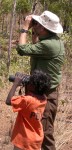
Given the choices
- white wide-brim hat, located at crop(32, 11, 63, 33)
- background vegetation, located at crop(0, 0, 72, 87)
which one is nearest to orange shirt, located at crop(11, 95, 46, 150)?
white wide-brim hat, located at crop(32, 11, 63, 33)

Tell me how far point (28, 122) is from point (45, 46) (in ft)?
2.36

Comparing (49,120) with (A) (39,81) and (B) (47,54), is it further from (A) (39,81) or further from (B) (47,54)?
(A) (39,81)

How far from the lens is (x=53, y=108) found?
383 centimetres

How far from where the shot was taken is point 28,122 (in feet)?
10.6

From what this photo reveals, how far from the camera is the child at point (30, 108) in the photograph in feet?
10.3

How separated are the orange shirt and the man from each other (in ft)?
1.62

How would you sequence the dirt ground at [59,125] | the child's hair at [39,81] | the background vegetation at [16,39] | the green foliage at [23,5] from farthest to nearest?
the green foliage at [23,5] → the background vegetation at [16,39] → the dirt ground at [59,125] → the child's hair at [39,81]

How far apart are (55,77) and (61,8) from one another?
1433cm

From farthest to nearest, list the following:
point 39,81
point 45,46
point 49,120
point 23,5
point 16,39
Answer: point 23,5
point 16,39
point 49,120
point 45,46
point 39,81

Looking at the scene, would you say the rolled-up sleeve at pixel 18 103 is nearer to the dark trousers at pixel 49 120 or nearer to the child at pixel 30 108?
the child at pixel 30 108

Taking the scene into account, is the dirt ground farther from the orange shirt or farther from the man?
the orange shirt

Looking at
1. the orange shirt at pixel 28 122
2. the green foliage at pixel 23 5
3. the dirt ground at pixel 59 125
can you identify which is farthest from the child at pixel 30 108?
the green foliage at pixel 23 5

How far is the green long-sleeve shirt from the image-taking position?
347 centimetres

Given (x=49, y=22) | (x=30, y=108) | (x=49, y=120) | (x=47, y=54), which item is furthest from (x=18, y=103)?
(x=49, y=22)
